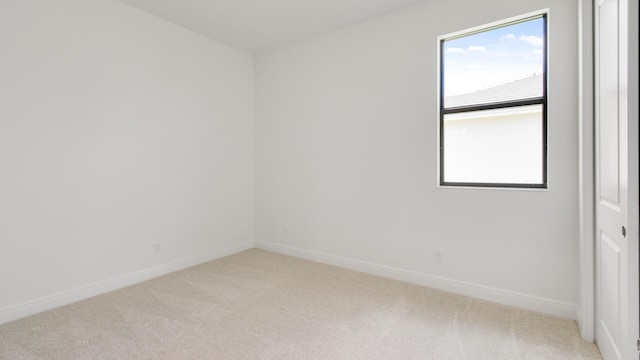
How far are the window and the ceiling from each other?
84cm

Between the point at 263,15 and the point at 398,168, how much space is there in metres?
2.23

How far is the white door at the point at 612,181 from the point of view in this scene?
1513 millimetres

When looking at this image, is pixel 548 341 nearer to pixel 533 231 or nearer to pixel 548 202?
pixel 533 231

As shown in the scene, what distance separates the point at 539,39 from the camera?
2539 mm

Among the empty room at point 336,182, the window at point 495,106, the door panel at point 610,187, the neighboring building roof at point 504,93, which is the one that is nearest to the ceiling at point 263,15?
the empty room at point 336,182

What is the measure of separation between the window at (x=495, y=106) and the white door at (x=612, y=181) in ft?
1.94

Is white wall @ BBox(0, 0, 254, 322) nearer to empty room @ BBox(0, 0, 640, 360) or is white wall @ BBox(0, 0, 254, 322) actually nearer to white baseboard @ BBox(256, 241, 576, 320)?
empty room @ BBox(0, 0, 640, 360)

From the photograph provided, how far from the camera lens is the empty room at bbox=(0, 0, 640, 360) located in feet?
6.61

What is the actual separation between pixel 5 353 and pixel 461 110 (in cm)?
397

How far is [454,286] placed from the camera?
288 cm

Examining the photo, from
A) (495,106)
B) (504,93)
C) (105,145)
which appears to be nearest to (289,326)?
(105,145)

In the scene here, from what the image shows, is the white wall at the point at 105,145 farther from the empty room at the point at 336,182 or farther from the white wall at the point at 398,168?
the white wall at the point at 398,168

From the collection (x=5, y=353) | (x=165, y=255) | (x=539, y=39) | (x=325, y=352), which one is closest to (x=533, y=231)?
(x=539, y=39)

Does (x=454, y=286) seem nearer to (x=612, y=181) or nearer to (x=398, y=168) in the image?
(x=398, y=168)
